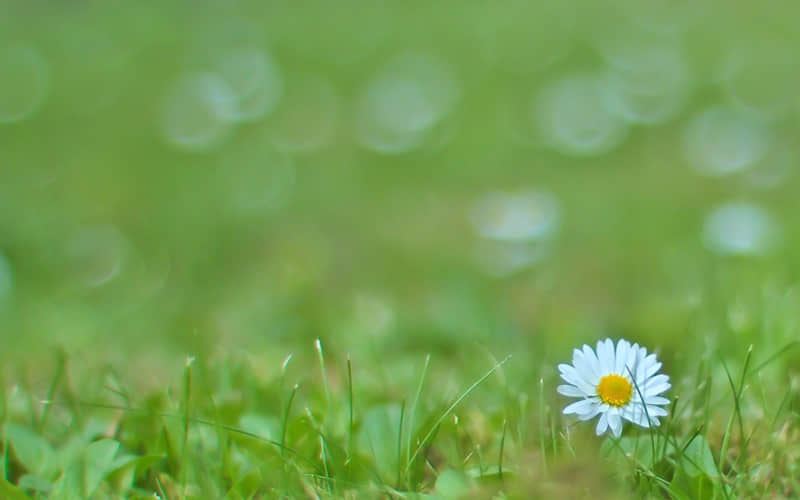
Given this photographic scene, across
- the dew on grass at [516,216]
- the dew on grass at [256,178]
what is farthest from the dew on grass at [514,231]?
the dew on grass at [256,178]

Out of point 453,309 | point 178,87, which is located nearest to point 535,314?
point 453,309

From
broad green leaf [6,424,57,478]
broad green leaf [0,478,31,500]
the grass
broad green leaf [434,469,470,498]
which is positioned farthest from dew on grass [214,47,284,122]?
broad green leaf [434,469,470,498]

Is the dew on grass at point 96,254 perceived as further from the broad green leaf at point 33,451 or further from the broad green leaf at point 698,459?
the broad green leaf at point 698,459

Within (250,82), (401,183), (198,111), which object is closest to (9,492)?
(401,183)

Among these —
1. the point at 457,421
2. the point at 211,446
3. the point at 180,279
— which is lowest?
the point at 180,279

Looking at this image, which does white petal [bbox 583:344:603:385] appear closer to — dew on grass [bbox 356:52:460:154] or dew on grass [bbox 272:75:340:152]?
dew on grass [bbox 356:52:460:154]

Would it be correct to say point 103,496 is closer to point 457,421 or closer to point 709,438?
point 457,421

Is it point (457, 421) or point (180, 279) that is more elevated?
point (457, 421)

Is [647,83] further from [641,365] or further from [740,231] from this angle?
[641,365]
